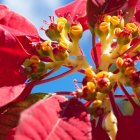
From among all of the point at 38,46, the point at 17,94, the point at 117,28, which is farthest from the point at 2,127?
the point at 117,28

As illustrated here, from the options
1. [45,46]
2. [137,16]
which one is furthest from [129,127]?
[137,16]

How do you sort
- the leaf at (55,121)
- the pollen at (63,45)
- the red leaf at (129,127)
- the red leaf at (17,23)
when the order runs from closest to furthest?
the leaf at (55,121), the red leaf at (129,127), the pollen at (63,45), the red leaf at (17,23)

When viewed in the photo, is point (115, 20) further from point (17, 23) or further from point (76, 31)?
point (17, 23)

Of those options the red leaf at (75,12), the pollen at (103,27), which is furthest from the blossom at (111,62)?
the red leaf at (75,12)

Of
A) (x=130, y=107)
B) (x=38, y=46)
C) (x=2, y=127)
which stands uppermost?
(x=38, y=46)

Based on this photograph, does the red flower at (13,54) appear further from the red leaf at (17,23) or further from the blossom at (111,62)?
the blossom at (111,62)

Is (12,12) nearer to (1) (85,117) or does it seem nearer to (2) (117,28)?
(2) (117,28)
